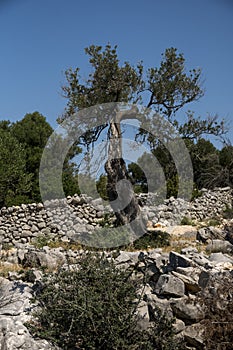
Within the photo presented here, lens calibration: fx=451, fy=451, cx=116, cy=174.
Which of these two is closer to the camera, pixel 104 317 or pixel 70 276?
pixel 104 317

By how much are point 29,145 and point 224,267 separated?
69.1 ft

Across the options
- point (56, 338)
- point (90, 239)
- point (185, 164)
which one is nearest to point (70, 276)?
point (56, 338)

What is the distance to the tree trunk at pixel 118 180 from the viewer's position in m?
13.6

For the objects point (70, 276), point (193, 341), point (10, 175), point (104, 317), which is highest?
point (10, 175)

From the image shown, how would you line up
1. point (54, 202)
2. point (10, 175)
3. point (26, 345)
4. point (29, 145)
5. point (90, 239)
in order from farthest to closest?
1. point (29, 145)
2. point (10, 175)
3. point (54, 202)
4. point (90, 239)
5. point (26, 345)

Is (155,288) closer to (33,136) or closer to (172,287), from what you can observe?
(172,287)

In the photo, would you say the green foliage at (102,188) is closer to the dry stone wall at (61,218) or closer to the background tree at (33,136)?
the dry stone wall at (61,218)

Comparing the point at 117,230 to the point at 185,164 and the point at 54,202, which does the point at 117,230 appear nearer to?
the point at 54,202

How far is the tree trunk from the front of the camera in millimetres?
13570

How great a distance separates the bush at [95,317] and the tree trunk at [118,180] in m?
7.66

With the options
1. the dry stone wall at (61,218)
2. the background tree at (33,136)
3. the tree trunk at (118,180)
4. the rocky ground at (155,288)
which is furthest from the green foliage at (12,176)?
the rocky ground at (155,288)

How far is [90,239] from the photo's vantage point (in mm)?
12898

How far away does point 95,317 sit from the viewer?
5.36m

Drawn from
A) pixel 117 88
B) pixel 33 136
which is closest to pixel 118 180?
pixel 117 88
